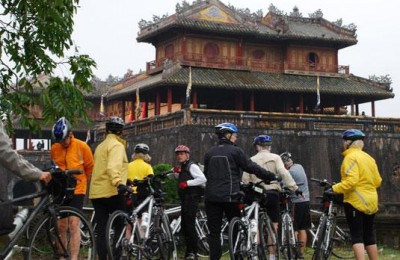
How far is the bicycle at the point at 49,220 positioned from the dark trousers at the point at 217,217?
88.1 inches

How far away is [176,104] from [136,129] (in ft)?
21.6

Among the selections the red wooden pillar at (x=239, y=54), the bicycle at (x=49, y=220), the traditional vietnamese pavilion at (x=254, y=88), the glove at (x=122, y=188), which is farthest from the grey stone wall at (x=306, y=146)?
the bicycle at (x=49, y=220)

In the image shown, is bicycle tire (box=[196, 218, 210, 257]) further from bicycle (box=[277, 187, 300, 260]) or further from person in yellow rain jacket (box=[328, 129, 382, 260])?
person in yellow rain jacket (box=[328, 129, 382, 260])

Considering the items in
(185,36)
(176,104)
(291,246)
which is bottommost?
(291,246)

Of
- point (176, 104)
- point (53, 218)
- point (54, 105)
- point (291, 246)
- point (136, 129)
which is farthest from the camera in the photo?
point (176, 104)

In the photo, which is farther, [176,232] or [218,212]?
[176,232]

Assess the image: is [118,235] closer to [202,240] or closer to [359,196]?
[359,196]

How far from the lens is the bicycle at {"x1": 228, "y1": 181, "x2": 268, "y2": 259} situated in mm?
9320

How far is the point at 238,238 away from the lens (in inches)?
368

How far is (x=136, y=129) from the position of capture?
3603cm

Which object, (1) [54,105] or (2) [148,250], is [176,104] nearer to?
(1) [54,105]

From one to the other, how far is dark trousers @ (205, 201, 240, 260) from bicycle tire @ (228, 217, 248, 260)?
327 millimetres

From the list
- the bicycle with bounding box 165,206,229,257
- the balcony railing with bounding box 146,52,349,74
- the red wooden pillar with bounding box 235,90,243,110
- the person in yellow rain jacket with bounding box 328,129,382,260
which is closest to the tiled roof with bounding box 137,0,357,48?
the balcony railing with bounding box 146,52,349,74

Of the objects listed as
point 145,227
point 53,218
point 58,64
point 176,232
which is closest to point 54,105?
point 58,64
